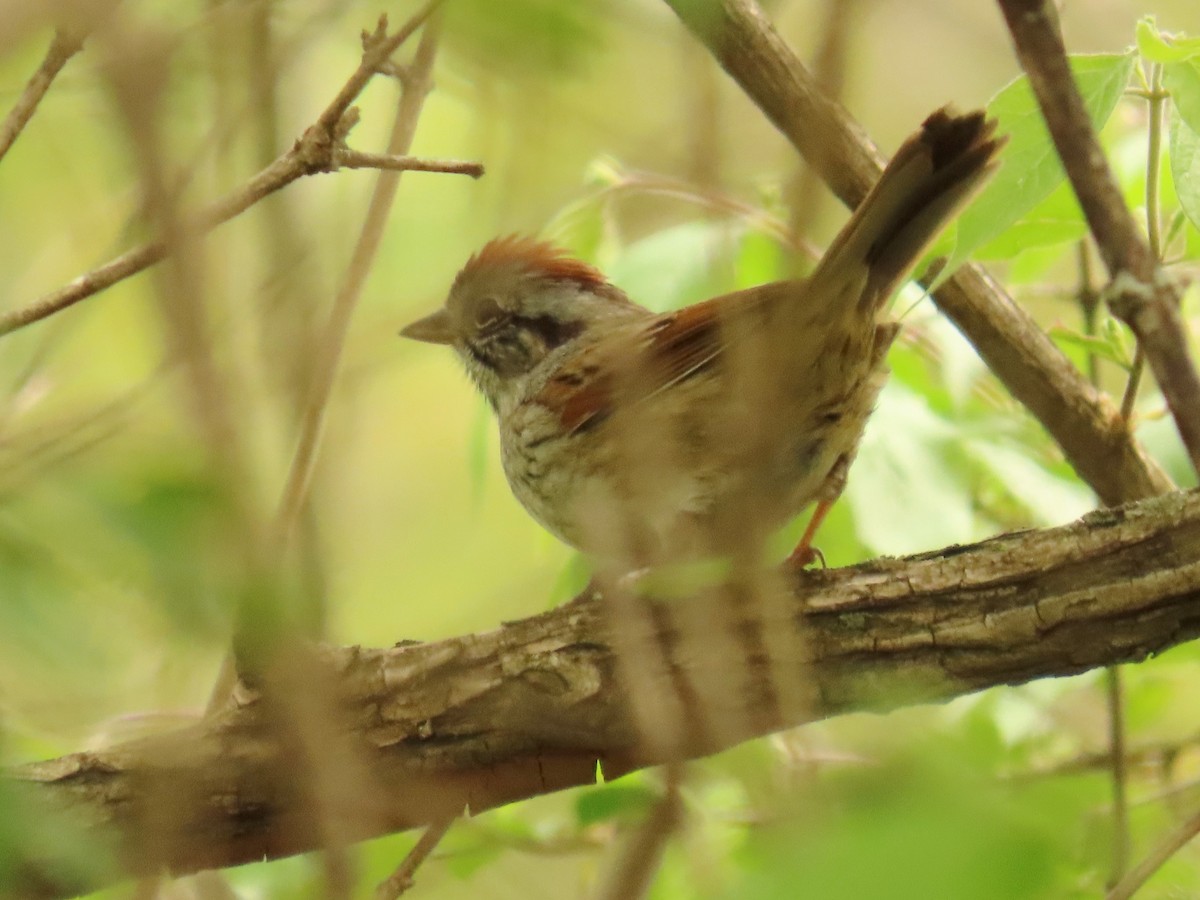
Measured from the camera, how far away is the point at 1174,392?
1.22 m

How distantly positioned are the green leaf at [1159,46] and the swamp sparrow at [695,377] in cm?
41

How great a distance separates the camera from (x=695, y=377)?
112 inches

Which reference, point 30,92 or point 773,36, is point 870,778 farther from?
point 773,36

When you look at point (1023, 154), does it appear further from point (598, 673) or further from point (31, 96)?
point (31, 96)

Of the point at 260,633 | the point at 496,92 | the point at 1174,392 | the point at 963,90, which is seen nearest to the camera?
the point at 260,633

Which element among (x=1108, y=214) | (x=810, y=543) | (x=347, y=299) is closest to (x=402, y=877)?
(x=347, y=299)

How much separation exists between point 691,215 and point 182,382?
2713 millimetres

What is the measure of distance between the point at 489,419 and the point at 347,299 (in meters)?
1.35

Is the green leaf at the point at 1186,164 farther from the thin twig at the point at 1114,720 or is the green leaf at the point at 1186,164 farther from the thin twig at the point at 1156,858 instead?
the thin twig at the point at 1156,858

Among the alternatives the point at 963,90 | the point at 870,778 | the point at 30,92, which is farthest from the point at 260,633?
the point at 963,90

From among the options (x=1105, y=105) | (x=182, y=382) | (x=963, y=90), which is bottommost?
(x=182, y=382)

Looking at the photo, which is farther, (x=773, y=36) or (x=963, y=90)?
(x=963, y=90)

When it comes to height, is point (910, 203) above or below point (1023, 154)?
above

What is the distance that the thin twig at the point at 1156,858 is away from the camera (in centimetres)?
164
